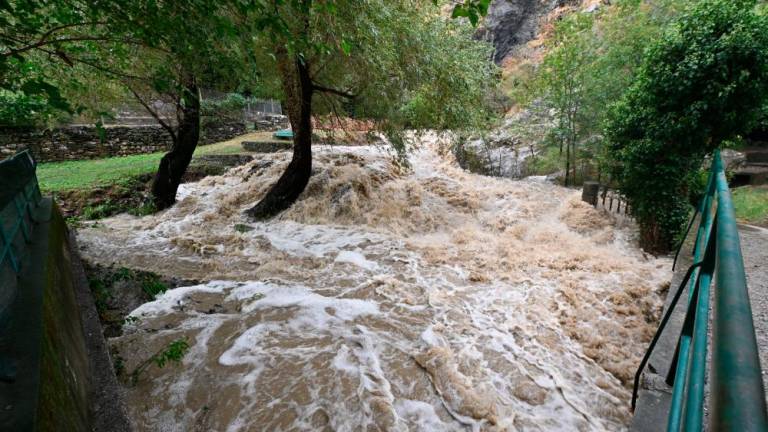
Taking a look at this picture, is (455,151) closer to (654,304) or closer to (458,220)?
(458,220)

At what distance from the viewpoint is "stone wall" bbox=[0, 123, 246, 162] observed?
12.2m

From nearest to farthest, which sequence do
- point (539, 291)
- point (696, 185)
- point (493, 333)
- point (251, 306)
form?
point (493, 333) < point (251, 306) < point (539, 291) < point (696, 185)

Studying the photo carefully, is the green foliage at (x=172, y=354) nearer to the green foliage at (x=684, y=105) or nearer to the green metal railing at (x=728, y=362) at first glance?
the green metal railing at (x=728, y=362)

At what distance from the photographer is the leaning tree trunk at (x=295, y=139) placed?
830cm

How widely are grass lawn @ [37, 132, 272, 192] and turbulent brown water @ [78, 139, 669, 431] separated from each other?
6.90ft

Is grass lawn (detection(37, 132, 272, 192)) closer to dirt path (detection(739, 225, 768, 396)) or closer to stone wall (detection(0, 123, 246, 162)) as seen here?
stone wall (detection(0, 123, 246, 162))

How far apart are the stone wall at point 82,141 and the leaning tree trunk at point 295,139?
5.88 metres

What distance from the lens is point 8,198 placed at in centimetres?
323

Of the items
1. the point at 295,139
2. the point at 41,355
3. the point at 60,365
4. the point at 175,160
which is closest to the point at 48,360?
the point at 41,355

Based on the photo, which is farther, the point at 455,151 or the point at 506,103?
the point at 506,103

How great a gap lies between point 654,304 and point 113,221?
443 inches

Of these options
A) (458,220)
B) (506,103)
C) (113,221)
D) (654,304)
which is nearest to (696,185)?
(654,304)

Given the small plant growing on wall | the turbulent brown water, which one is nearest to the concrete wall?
the small plant growing on wall

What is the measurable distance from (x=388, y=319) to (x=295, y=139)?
6044 mm
